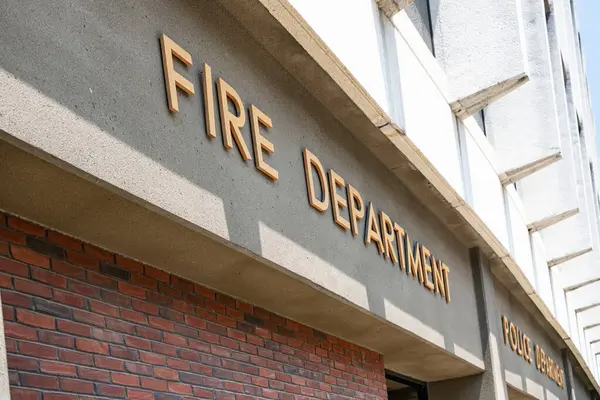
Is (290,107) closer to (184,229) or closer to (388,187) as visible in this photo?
(184,229)

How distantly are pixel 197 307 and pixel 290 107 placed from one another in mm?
1403

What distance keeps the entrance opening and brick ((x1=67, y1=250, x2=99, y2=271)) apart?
20.8 ft

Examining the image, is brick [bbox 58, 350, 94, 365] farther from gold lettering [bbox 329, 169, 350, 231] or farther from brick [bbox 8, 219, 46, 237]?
gold lettering [bbox 329, 169, 350, 231]

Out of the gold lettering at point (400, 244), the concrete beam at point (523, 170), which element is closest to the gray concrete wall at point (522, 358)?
the concrete beam at point (523, 170)

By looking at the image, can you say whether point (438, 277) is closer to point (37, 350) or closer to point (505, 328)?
point (505, 328)

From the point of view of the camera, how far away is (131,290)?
453 cm

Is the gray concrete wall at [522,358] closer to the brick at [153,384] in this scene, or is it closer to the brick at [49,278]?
the brick at [153,384]

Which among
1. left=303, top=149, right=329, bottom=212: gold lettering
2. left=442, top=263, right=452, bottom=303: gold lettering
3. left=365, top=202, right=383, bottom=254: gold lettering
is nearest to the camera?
left=303, top=149, right=329, bottom=212: gold lettering

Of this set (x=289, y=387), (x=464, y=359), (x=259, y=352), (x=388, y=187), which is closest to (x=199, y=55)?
(x=259, y=352)

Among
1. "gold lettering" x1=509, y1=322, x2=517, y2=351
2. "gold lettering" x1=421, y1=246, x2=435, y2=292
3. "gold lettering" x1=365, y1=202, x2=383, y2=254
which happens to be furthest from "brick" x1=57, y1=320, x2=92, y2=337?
"gold lettering" x1=509, y1=322, x2=517, y2=351

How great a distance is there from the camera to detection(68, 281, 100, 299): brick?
4.08 metres

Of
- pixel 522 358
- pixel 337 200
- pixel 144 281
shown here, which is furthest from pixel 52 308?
pixel 522 358

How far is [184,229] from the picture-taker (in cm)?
422

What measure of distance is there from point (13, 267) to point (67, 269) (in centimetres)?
34
